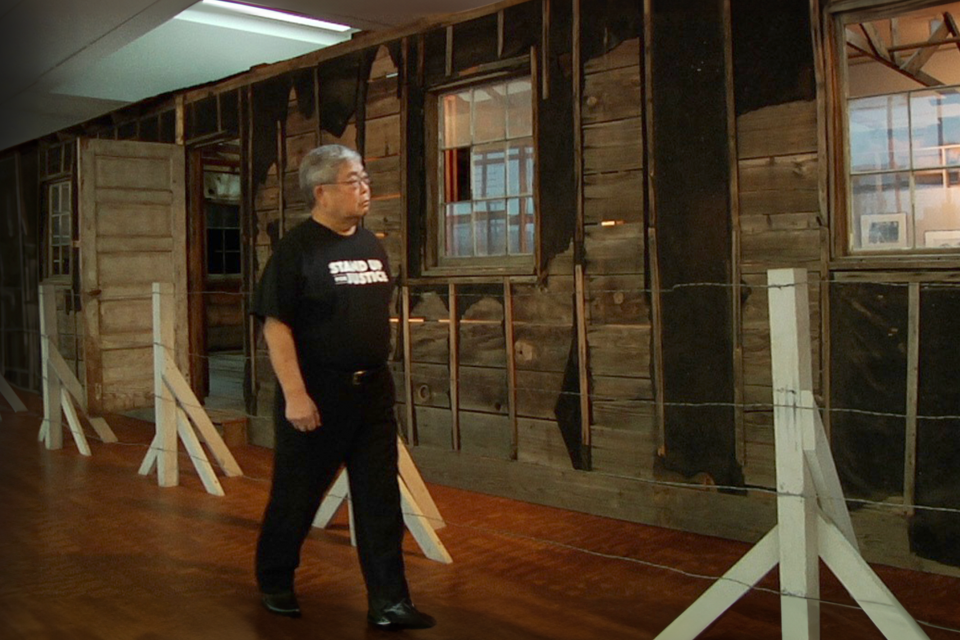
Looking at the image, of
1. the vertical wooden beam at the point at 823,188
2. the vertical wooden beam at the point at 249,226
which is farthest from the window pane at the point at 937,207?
the vertical wooden beam at the point at 249,226

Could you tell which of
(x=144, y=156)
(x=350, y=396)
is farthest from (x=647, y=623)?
(x=144, y=156)

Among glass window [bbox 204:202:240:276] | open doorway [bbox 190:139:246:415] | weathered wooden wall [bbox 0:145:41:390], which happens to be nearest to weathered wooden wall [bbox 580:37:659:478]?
open doorway [bbox 190:139:246:415]

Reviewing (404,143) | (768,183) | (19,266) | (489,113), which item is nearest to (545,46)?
(489,113)

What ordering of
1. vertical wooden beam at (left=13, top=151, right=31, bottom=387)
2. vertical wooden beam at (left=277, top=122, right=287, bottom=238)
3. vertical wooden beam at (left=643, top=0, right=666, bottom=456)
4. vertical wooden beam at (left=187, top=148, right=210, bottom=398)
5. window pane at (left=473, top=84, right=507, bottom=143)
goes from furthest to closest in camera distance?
1. vertical wooden beam at (left=13, top=151, right=31, bottom=387)
2. vertical wooden beam at (left=187, top=148, right=210, bottom=398)
3. vertical wooden beam at (left=277, top=122, right=287, bottom=238)
4. window pane at (left=473, top=84, right=507, bottom=143)
5. vertical wooden beam at (left=643, top=0, right=666, bottom=456)

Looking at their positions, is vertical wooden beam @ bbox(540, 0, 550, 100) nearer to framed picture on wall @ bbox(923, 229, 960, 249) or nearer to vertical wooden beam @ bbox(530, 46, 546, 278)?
vertical wooden beam @ bbox(530, 46, 546, 278)

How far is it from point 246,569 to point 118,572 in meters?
0.55

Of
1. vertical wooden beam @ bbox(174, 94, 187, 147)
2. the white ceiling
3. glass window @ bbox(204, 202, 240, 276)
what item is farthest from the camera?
glass window @ bbox(204, 202, 240, 276)

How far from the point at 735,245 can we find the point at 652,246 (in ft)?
1.55

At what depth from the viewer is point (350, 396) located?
3572 millimetres

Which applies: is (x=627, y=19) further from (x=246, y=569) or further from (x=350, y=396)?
(x=246, y=569)

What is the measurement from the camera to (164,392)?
6.24 meters

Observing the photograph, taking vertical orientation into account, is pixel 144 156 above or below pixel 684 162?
above

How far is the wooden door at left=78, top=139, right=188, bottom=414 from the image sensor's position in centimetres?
817

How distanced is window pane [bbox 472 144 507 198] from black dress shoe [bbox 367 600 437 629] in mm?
3048
